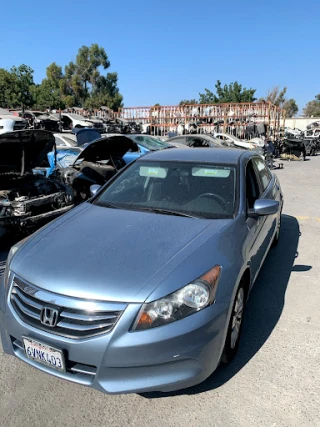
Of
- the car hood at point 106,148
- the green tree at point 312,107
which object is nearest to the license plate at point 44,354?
the car hood at point 106,148

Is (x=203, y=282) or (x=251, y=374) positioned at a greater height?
(x=203, y=282)

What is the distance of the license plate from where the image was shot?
2.16 m

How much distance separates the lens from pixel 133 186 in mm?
3781

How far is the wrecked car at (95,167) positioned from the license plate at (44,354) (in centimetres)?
545

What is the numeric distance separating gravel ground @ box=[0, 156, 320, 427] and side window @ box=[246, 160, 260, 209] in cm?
108

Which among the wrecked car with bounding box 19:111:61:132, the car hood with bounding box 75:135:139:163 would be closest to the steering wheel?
the car hood with bounding box 75:135:139:163

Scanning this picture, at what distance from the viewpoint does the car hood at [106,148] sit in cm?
714

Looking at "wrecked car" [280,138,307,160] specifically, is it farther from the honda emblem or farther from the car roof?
the honda emblem

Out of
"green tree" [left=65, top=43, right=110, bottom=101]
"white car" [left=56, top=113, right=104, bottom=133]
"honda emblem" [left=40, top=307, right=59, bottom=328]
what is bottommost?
"honda emblem" [left=40, top=307, right=59, bottom=328]

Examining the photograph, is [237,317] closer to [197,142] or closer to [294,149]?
[197,142]

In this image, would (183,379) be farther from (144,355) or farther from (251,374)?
(251,374)

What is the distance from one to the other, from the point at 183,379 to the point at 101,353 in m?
0.52

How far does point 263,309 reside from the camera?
3578 millimetres

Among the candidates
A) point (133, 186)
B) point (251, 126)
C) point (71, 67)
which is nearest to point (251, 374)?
point (133, 186)
